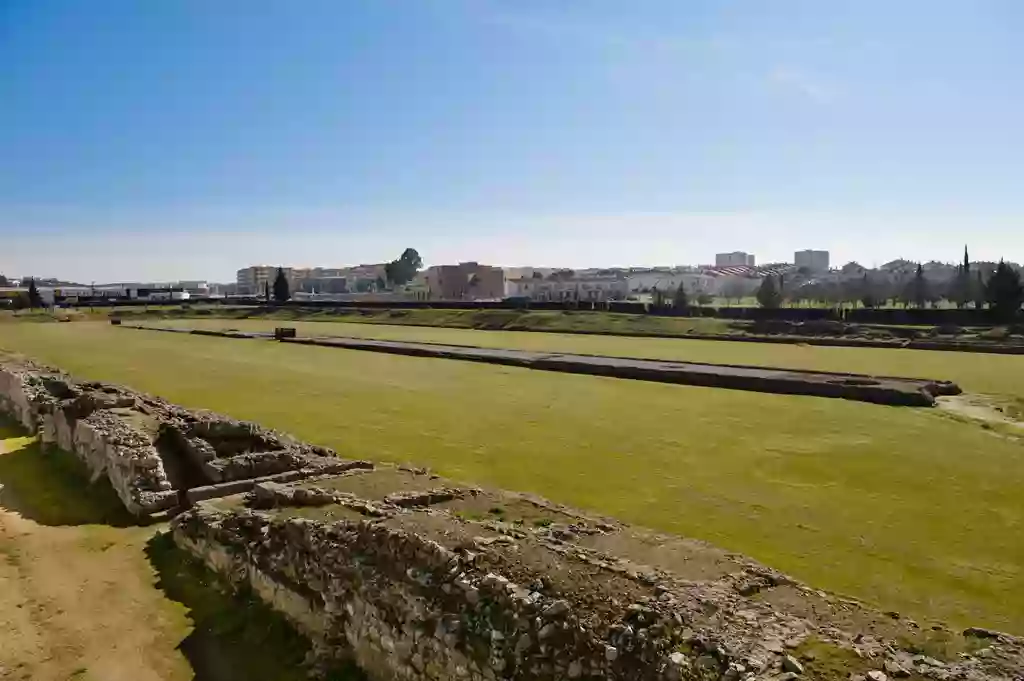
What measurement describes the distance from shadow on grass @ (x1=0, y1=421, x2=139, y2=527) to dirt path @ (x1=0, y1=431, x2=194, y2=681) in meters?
0.13

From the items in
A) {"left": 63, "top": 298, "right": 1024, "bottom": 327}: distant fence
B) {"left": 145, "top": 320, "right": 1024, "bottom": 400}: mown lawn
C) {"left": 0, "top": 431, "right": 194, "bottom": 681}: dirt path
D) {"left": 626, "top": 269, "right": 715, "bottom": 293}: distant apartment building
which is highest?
{"left": 626, "top": 269, "right": 715, "bottom": 293}: distant apartment building

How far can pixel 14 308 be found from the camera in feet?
238

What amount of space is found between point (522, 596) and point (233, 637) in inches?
133

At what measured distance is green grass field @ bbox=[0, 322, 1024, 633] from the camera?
8.18m

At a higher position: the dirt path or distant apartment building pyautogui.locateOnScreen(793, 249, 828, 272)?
distant apartment building pyautogui.locateOnScreen(793, 249, 828, 272)

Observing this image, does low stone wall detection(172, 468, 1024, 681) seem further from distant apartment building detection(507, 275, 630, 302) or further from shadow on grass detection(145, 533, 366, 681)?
distant apartment building detection(507, 275, 630, 302)

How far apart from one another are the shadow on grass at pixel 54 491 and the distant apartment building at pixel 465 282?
84.9 m

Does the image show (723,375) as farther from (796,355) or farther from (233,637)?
(233,637)

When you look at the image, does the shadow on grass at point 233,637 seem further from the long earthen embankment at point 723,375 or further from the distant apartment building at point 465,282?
the distant apartment building at point 465,282

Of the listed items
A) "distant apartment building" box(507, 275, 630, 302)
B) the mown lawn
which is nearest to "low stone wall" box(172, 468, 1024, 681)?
the mown lawn

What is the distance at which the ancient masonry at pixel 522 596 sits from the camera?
452 centimetres

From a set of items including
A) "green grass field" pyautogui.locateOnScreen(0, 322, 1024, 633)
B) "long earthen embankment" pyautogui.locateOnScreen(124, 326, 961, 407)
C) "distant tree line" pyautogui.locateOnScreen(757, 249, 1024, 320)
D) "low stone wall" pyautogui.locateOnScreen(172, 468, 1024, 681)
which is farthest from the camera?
"distant tree line" pyautogui.locateOnScreen(757, 249, 1024, 320)

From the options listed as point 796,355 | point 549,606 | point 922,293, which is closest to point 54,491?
point 549,606

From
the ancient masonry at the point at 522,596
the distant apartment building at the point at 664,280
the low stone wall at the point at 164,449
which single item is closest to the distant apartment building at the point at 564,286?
the distant apartment building at the point at 664,280
